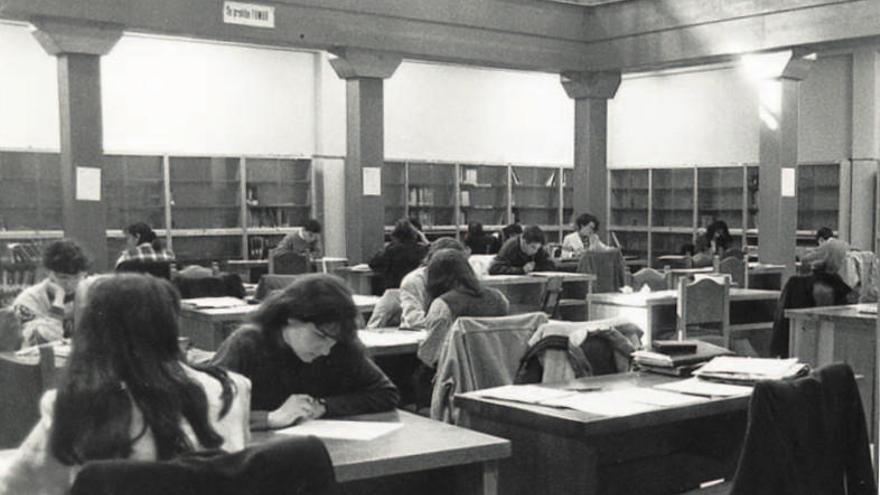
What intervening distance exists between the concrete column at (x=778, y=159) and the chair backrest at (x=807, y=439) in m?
8.55

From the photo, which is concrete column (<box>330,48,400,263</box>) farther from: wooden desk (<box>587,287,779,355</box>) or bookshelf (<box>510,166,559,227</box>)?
bookshelf (<box>510,166,559,227</box>)

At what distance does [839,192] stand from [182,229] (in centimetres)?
889

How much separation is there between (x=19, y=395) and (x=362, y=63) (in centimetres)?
741

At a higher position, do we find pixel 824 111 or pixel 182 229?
pixel 824 111

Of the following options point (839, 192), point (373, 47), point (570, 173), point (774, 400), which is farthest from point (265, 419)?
point (570, 173)

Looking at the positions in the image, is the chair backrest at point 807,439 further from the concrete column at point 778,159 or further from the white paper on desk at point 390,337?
the concrete column at point 778,159

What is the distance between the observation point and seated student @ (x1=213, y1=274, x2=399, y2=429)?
355 cm

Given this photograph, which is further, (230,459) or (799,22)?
(799,22)

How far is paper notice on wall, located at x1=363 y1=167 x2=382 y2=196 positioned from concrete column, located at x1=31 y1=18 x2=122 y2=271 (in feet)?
9.54

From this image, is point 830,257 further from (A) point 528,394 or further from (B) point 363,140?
(B) point 363,140

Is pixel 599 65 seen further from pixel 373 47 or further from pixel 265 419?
pixel 265 419

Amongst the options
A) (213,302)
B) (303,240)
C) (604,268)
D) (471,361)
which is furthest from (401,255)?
(471,361)

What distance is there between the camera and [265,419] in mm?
3408

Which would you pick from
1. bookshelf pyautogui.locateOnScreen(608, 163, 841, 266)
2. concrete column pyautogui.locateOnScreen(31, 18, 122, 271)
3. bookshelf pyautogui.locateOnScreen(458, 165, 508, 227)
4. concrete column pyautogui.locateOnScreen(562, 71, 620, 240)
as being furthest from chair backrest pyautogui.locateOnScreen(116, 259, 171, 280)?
bookshelf pyautogui.locateOnScreen(608, 163, 841, 266)
